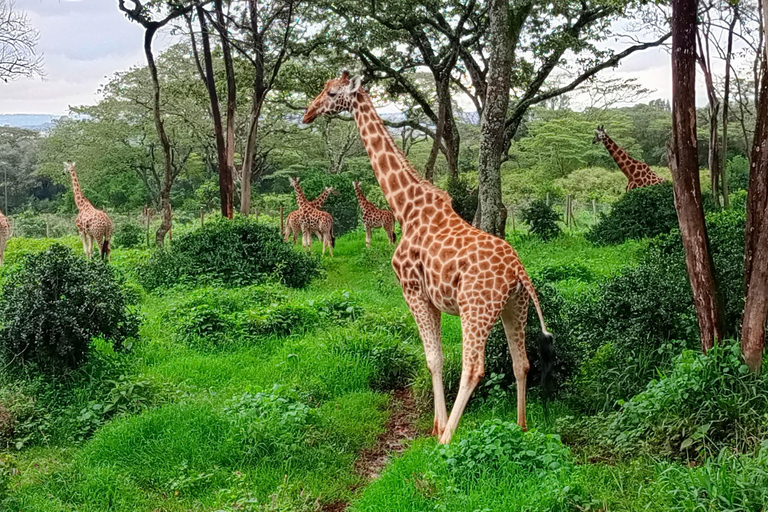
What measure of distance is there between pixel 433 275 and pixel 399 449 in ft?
5.30

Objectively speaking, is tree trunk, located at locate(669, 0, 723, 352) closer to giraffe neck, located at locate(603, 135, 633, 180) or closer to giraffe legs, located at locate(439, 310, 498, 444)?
giraffe legs, located at locate(439, 310, 498, 444)

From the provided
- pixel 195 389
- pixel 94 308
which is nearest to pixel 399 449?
pixel 195 389

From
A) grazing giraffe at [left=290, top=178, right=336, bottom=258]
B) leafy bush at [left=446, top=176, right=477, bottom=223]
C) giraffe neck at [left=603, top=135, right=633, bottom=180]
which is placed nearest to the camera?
grazing giraffe at [left=290, top=178, right=336, bottom=258]

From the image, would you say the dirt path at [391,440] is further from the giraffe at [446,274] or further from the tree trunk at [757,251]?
the tree trunk at [757,251]

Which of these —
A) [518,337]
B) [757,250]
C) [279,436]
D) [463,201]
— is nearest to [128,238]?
[463,201]

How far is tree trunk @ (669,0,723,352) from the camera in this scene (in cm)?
545

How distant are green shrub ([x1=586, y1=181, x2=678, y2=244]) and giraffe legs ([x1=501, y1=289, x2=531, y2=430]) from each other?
381 inches

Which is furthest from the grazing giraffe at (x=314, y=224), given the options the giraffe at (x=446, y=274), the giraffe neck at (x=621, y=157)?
the giraffe at (x=446, y=274)

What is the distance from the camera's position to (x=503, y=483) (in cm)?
433

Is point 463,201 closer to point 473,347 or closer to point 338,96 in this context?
point 338,96

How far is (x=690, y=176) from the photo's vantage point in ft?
17.9

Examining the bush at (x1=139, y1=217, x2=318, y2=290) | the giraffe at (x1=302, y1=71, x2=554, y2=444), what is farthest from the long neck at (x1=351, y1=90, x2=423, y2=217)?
the bush at (x1=139, y1=217, x2=318, y2=290)

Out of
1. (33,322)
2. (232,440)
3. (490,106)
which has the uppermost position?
(490,106)

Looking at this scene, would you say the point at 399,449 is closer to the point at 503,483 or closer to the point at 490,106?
the point at 503,483
